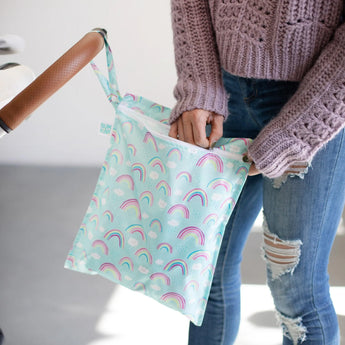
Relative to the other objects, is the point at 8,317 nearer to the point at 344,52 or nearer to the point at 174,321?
the point at 174,321

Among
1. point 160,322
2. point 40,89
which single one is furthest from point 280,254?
point 160,322

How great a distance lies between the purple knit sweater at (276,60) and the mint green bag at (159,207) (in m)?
0.06

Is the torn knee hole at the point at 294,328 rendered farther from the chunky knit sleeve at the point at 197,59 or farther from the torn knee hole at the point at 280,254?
the chunky knit sleeve at the point at 197,59

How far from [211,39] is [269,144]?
0.22 metres

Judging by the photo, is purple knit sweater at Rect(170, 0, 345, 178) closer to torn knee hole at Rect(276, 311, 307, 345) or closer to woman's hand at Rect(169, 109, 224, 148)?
woman's hand at Rect(169, 109, 224, 148)

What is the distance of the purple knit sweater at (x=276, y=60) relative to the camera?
2.19 ft

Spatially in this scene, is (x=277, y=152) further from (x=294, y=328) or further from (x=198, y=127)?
(x=294, y=328)

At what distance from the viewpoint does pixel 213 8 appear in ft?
2.54

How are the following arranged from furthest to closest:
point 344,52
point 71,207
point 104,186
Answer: point 71,207 → point 104,186 → point 344,52

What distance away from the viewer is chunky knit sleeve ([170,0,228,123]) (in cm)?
77

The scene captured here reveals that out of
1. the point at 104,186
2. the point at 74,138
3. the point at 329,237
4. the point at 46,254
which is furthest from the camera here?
the point at 74,138

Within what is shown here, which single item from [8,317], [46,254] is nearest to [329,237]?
[8,317]

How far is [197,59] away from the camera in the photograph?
0.79 meters

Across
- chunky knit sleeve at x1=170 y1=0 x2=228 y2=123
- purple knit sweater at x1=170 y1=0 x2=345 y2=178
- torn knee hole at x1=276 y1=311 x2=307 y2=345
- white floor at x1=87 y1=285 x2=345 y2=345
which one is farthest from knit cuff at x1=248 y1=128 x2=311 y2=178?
white floor at x1=87 y1=285 x2=345 y2=345
